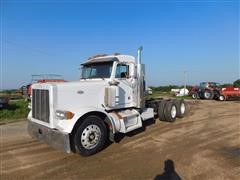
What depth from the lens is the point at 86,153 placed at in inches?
212

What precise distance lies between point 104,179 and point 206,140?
12.7 feet

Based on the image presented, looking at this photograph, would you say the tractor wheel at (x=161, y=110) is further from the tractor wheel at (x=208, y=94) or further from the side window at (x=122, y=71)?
the tractor wheel at (x=208, y=94)

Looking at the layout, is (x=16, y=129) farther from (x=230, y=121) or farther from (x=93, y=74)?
(x=230, y=121)

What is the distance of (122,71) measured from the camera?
23.1 feet

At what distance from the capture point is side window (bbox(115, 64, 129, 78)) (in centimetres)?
686

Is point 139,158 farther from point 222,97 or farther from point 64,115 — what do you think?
point 222,97

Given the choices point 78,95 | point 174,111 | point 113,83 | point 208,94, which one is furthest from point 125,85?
point 208,94

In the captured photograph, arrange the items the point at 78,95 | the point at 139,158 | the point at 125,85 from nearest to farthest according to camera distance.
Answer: the point at 139,158 < the point at 78,95 < the point at 125,85

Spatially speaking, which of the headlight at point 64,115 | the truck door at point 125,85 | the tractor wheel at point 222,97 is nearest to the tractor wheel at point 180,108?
the truck door at point 125,85

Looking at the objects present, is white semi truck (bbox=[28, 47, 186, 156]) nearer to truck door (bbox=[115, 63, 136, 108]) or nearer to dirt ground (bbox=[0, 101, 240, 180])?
truck door (bbox=[115, 63, 136, 108])

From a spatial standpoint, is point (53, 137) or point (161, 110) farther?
point (161, 110)

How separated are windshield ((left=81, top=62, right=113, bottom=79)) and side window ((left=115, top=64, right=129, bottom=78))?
0.87ft

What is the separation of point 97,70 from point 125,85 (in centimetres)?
105

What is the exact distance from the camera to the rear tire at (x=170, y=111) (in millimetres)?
9367
